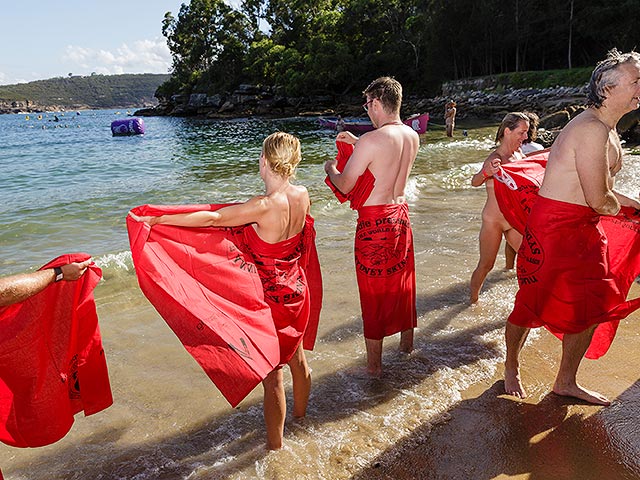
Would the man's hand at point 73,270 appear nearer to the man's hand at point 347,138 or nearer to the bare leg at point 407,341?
the man's hand at point 347,138

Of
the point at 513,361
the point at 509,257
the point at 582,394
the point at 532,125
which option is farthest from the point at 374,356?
the point at 532,125

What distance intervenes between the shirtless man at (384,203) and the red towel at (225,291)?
0.73 meters

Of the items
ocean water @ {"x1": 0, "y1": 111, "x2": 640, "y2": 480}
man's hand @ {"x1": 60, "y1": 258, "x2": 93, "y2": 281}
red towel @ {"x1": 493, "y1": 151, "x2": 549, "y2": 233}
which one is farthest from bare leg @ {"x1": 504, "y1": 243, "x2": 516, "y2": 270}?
man's hand @ {"x1": 60, "y1": 258, "x2": 93, "y2": 281}

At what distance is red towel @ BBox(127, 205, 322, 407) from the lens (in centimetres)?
266

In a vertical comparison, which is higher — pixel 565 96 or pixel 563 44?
pixel 563 44

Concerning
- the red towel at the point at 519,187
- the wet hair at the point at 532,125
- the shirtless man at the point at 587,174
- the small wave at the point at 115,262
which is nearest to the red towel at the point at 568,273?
the shirtless man at the point at 587,174

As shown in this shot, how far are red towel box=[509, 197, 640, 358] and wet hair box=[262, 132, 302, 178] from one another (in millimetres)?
1590

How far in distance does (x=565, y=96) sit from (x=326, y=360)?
3631 cm

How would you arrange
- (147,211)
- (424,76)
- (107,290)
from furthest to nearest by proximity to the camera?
(424,76)
(107,290)
(147,211)

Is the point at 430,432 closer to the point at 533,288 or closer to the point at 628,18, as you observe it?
the point at 533,288

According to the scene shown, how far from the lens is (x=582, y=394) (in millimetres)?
3365

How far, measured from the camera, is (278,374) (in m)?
2.98

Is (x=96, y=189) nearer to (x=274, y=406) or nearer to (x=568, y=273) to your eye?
(x=274, y=406)

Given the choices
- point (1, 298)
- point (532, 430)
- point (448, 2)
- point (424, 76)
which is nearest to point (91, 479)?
point (1, 298)
